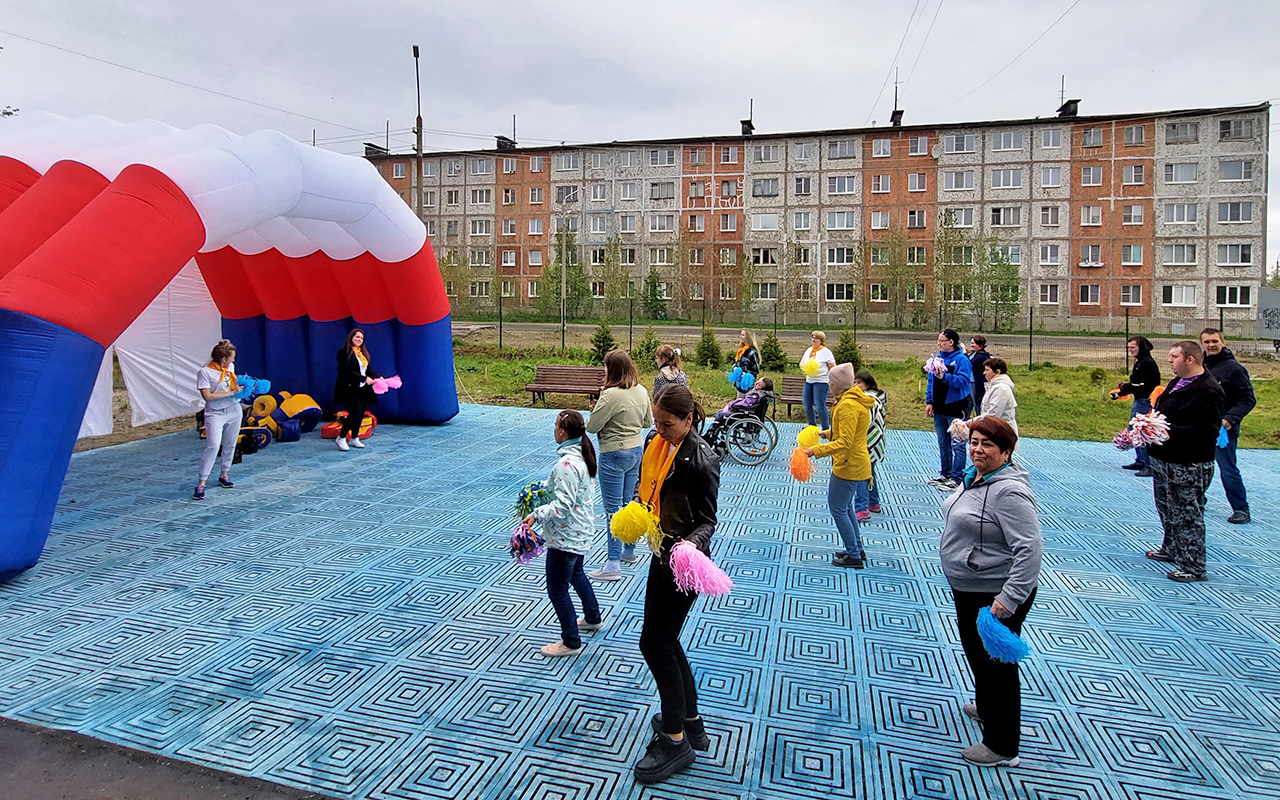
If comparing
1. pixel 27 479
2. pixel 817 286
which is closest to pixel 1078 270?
pixel 817 286

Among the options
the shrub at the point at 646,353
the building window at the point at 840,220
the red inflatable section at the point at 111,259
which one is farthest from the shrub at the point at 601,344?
the building window at the point at 840,220

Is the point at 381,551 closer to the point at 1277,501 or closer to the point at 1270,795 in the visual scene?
the point at 1270,795

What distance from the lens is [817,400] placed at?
11.6 meters

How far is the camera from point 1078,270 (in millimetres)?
44094

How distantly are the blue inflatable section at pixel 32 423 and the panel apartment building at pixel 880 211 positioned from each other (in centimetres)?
3352

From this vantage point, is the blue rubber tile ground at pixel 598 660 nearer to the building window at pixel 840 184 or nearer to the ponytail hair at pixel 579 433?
the ponytail hair at pixel 579 433

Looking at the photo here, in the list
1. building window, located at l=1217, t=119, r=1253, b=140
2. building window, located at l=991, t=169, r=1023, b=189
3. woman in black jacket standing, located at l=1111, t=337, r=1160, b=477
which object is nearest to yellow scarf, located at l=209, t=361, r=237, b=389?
woman in black jacket standing, located at l=1111, t=337, r=1160, b=477

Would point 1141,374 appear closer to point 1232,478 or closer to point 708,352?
point 1232,478

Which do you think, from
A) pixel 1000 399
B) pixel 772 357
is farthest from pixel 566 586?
pixel 772 357

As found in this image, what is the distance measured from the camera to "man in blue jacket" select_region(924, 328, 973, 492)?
9.23m

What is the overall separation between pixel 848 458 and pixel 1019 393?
14154 mm

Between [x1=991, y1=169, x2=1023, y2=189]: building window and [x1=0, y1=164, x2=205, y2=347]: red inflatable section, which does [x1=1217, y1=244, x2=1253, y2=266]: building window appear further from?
[x1=0, y1=164, x2=205, y2=347]: red inflatable section

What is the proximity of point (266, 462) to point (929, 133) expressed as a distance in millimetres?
44074

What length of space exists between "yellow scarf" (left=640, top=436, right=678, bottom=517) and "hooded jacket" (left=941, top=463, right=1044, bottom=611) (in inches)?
57.1
